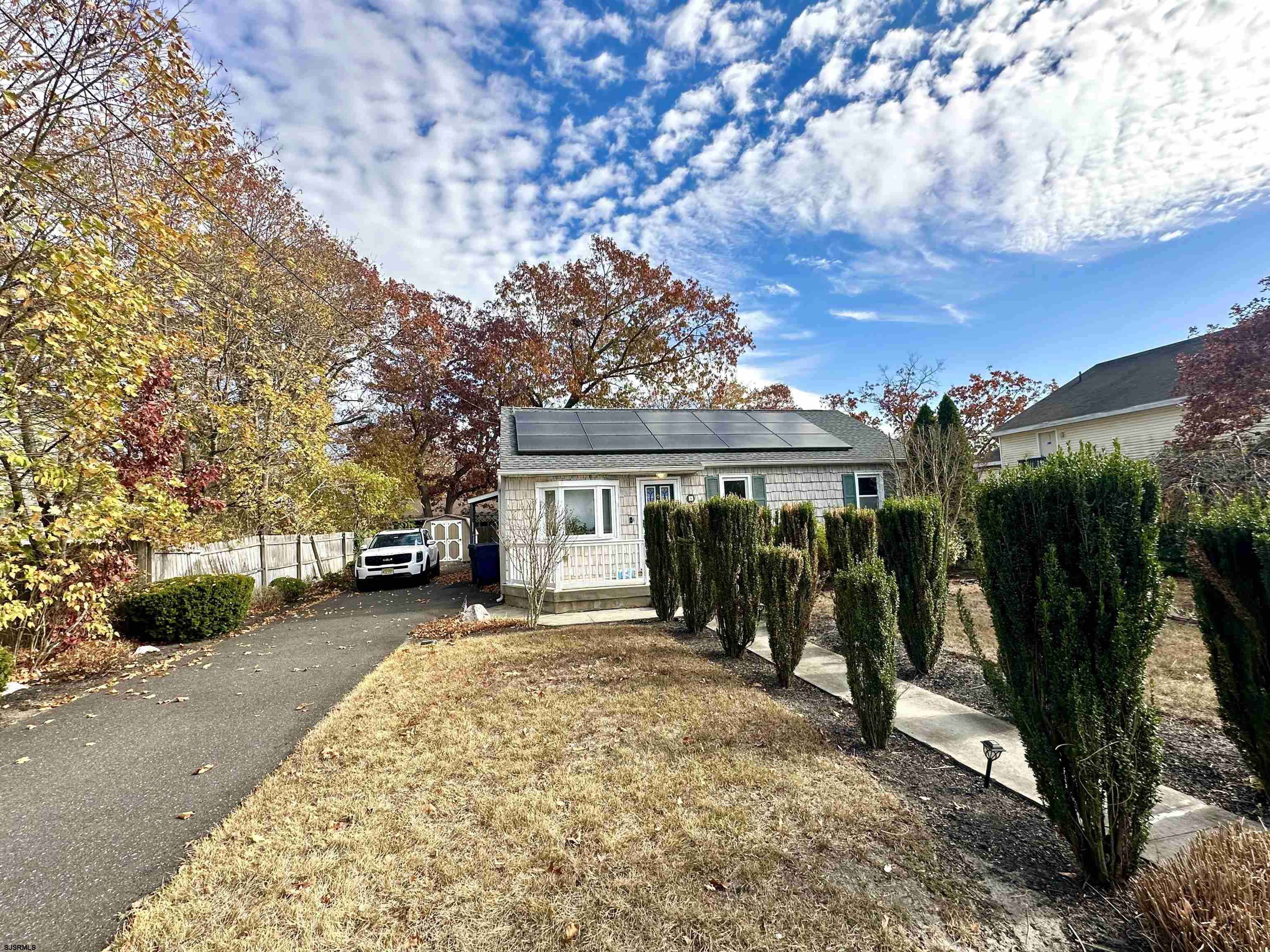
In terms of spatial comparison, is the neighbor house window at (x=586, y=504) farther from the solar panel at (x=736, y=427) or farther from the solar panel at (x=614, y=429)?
the solar panel at (x=736, y=427)

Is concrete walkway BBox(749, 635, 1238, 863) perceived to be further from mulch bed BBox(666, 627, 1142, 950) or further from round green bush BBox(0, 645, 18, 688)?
round green bush BBox(0, 645, 18, 688)

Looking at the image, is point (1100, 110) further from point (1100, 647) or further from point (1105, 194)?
point (1100, 647)

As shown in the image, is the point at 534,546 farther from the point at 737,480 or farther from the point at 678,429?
the point at 678,429

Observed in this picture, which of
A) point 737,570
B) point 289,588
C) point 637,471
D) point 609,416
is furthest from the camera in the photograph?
point 609,416

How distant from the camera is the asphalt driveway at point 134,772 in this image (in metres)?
2.67

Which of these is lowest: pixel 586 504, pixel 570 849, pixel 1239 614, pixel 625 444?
pixel 570 849

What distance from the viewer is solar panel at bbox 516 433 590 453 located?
12.2m

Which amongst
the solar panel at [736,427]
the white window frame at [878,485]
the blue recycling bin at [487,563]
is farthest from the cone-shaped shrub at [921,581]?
the blue recycling bin at [487,563]

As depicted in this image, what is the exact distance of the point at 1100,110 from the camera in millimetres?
7184

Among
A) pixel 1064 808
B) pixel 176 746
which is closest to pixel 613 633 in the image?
pixel 176 746

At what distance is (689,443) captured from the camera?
13641mm

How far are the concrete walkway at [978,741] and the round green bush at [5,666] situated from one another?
8.44m

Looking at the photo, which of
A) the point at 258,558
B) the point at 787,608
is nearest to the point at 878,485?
the point at 787,608

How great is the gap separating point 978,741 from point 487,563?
13.8 m
